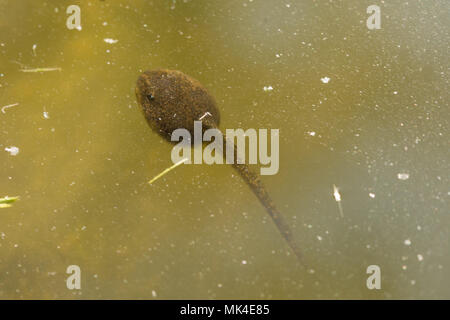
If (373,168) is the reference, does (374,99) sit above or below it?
above

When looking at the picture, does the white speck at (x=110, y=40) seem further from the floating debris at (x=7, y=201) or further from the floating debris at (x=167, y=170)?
the floating debris at (x=7, y=201)

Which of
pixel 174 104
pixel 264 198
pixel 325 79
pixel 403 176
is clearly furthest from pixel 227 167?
pixel 403 176

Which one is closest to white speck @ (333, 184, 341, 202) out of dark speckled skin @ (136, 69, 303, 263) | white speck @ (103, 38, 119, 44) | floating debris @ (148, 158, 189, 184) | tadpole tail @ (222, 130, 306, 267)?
tadpole tail @ (222, 130, 306, 267)

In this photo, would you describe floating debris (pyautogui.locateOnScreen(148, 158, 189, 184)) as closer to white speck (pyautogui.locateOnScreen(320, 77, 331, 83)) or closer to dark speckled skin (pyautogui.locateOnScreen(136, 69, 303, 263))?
dark speckled skin (pyautogui.locateOnScreen(136, 69, 303, 263))

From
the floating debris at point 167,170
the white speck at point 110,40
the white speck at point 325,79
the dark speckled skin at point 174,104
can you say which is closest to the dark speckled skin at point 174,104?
the dark speckled skin at point 174,104

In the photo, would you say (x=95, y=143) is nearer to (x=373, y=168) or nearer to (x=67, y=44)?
(x=67, y=44)
